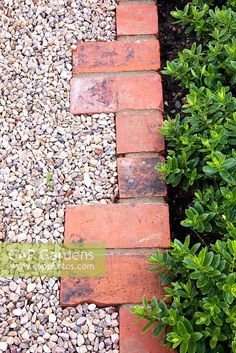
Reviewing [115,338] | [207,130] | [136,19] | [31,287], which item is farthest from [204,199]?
[136,19]

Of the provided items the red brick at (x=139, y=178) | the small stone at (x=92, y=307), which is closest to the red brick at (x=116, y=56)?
the red brick at (x=139, y=178)

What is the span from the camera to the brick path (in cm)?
171

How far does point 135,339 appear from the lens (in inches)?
64.2

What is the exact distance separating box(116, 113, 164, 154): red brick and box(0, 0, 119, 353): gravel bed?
0.03 metres

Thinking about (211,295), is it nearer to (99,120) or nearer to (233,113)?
(233,113)

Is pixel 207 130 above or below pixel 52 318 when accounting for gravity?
above

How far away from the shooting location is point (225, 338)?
1.45 metres

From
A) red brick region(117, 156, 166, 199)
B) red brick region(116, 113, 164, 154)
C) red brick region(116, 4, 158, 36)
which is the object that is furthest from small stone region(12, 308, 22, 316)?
red brick region(116, 4, 158, 36)

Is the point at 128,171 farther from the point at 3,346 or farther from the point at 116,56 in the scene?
the point at 3,346

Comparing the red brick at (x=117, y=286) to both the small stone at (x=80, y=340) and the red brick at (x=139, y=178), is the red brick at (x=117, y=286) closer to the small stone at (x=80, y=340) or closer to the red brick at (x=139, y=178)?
the small stone at (x=80, y=340)

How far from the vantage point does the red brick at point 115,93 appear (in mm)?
2059

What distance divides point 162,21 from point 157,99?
1.40ft

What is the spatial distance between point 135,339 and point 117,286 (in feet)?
0.53

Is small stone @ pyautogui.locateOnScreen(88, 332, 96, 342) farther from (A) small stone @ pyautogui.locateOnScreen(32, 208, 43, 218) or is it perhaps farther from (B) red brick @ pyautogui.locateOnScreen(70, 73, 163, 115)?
(B) red brick @ pyautogui.locateOnScreen(70, 73, 163, 115)
